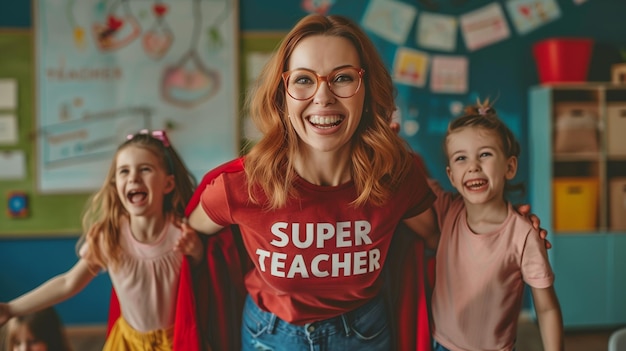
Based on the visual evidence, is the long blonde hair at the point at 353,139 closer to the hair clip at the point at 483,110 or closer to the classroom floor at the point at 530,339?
the hair clip at the point at 483,110

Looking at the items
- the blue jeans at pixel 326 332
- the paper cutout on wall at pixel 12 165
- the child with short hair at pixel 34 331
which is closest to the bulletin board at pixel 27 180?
the paper cutout on wall at pixel 12 165

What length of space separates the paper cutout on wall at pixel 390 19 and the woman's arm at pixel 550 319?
290 cm

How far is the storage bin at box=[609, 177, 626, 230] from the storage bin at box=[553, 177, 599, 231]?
0.11 metres

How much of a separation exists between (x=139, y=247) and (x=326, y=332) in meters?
0.54

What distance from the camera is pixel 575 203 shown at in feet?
12.6

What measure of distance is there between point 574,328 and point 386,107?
125 inches

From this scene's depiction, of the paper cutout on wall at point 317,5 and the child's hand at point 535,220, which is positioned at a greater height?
the paper cutout on wall at point 317,5

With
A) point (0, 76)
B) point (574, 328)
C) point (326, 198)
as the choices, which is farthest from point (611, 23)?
point (0, 76)

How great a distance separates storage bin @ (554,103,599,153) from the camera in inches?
149

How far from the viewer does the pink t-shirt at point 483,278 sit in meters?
1.40

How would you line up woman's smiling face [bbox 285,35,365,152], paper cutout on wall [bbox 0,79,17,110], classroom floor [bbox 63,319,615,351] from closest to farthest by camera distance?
woman's smiling face [bbox 285,35,365,152] < classroom floor [bbox 63,319,615,351] < paper cutout on wall [bbox 0,79,17,110]

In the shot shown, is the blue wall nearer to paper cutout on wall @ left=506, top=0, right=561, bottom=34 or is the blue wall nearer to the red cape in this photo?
paper cutout on wall @ left=506, top=0, right=561, bottom=34

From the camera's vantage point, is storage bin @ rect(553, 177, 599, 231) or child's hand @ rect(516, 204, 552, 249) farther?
storage bin @ rect(553, 177, 599, 231)

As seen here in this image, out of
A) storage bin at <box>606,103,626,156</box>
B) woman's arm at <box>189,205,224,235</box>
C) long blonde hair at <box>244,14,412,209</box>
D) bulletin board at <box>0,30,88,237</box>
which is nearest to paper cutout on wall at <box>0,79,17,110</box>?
bulletin board at <box>0,30,88,237</box>
